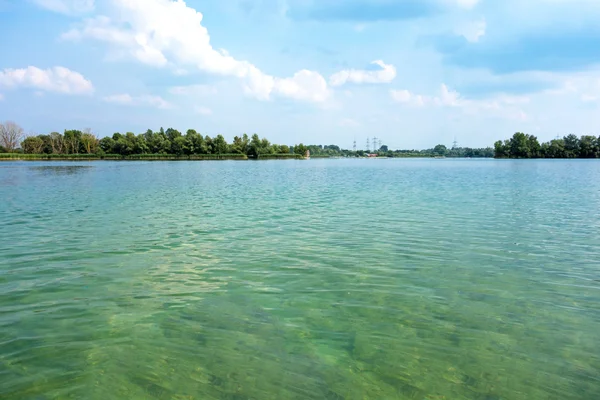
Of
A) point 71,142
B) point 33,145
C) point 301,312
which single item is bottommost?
point 301,312

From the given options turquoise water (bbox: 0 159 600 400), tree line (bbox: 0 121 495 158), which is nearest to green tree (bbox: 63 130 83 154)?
tree line (bbox: 0 121 495 158)

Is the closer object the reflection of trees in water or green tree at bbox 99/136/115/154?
the reflection of trees in water

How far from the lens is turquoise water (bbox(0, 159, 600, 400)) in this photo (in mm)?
5559

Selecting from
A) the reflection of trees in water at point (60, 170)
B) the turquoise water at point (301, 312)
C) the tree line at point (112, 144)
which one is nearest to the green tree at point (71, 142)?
the tree line at point (112, 144)

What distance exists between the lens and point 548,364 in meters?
5.95

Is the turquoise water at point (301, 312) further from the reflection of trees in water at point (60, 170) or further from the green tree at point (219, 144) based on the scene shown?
the green tree at point (219, 144)

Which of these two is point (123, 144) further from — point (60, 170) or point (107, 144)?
point (60, 170)

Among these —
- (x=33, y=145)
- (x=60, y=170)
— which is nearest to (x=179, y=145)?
(x=33, y=145)

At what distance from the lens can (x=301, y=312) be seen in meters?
7.96

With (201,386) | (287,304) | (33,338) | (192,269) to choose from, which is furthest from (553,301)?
(33,338)

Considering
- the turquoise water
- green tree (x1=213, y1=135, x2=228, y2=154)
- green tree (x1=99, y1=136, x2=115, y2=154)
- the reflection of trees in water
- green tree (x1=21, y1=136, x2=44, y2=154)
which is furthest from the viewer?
green tree (x1=213, y1=135, x2=228, y2=154)

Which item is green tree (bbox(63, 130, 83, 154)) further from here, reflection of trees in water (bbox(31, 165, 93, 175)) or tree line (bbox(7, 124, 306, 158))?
reflection of trees in water (bbox(31, 165, 93, 175))

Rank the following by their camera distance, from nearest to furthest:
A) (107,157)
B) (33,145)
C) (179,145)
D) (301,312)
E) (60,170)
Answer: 1. (301,312)
2. (60,170)
3. (107,157)
4. (33,145)
5. (179,145)

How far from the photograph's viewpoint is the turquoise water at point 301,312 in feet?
18.2
